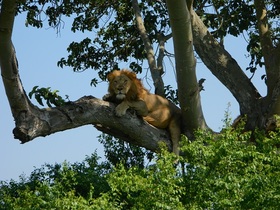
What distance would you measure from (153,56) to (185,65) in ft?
9.96

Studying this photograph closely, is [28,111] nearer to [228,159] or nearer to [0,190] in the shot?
[0,190]

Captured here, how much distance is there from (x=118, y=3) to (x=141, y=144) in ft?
16.3

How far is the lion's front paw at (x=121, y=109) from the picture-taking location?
1030cm

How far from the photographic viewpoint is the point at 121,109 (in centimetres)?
1038

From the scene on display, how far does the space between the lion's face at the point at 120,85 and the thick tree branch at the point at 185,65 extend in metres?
0.92

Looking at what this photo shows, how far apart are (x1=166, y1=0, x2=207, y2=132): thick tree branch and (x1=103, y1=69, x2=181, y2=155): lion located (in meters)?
0.29

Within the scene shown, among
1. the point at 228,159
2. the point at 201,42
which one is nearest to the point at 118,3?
the point at 201,42

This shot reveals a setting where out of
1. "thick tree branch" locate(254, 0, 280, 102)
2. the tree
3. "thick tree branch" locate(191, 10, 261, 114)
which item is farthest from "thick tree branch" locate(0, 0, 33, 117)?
"thick tree branch" locate(254, 0, 280, 102)

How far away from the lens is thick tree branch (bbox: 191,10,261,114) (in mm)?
11766

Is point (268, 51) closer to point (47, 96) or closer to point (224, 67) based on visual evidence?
point (224, 67)

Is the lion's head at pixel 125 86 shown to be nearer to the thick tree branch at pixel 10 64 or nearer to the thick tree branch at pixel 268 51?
the thick tree branch at pixel 268 51

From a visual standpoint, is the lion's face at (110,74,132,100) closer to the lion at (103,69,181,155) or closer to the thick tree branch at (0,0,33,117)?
the lion at (103,69,181,155)

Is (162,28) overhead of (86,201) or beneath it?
overhead

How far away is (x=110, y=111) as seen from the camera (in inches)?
404
